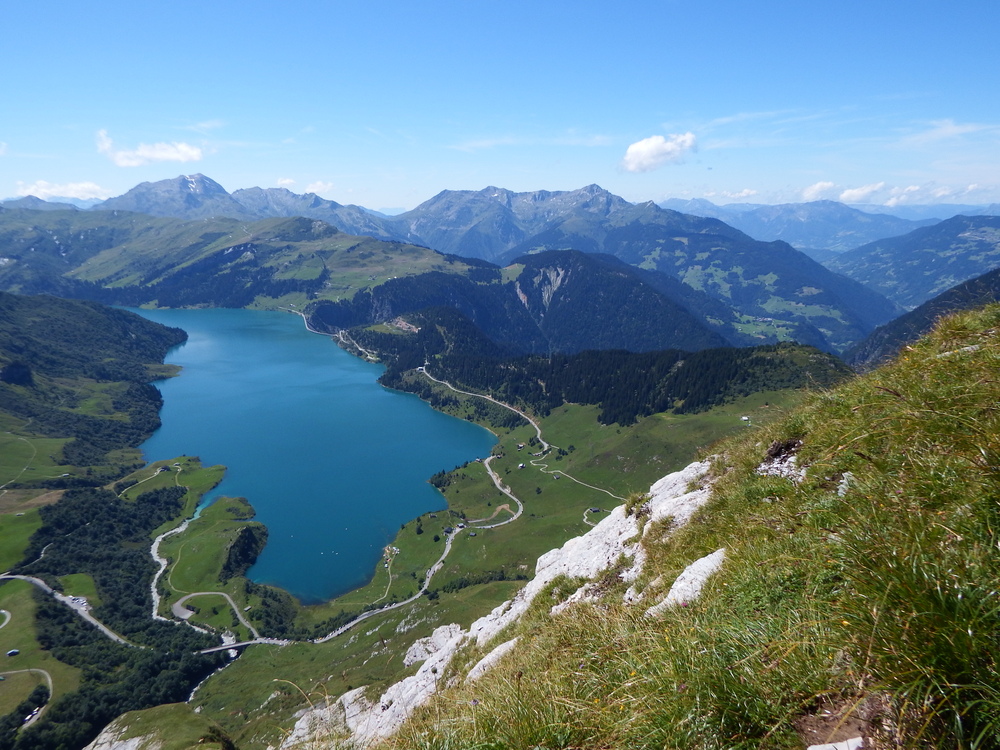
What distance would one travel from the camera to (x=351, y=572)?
107 metres

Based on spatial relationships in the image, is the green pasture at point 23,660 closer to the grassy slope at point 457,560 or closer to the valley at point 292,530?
the valley at point 292,530

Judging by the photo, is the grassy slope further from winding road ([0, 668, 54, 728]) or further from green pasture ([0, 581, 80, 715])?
green pasture ([0, 581, 80, 715])

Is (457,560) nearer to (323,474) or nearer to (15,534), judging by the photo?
(323,474)

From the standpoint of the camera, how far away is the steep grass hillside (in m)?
2.71

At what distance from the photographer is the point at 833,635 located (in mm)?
3385

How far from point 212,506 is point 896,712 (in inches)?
6255

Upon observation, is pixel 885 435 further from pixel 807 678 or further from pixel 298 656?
pixel 298 656

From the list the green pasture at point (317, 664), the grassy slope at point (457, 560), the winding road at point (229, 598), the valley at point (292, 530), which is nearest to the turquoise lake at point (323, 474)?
the valley at point (292, 530)

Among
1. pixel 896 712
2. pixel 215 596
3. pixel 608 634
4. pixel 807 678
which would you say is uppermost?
pixel 896 712

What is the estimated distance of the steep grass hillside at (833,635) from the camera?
2.71 metres

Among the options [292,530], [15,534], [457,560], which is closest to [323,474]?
[292,530]

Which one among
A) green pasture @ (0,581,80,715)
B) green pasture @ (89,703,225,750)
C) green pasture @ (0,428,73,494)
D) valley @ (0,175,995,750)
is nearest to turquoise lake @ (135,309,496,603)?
valley @ (0,175,995,750)

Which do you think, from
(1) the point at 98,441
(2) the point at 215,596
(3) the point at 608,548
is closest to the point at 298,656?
(2) the point at 215,596

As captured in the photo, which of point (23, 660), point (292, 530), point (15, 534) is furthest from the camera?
point (292, 530)
